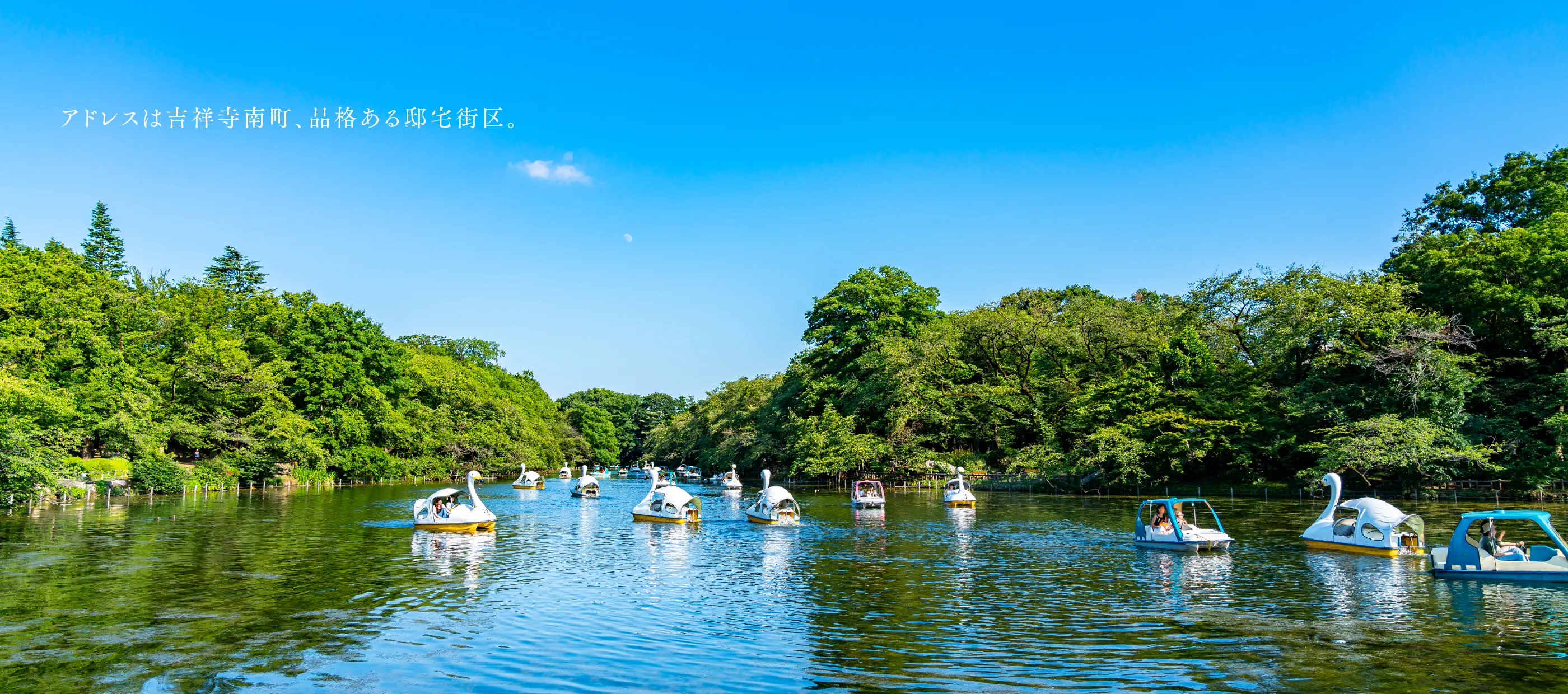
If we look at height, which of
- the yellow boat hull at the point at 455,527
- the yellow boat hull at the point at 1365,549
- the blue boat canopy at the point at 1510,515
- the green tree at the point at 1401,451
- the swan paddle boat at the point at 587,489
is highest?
the green tree at the point at 1401,451

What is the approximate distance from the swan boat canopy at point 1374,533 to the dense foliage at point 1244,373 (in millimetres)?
18969

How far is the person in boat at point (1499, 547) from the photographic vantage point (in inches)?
681

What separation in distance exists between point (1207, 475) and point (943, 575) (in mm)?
39987

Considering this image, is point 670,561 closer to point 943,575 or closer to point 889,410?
point 943,575

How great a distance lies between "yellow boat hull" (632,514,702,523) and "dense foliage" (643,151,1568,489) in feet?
88.2

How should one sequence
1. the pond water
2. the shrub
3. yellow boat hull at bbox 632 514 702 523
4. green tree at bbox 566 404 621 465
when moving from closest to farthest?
the pond water, yellow boat hull at bbox 632 514 702 523, the shrub, green tree at bbox 566 404 621 465

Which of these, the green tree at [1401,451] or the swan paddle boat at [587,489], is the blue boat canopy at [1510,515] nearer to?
the green tree at [1401,451]

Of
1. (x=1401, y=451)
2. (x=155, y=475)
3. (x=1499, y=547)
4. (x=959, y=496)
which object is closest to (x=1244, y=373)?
(x=1401, y=451)

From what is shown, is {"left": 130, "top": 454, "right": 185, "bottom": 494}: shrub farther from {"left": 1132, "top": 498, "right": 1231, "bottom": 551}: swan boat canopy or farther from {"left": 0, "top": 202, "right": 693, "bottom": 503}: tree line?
{"left": 1132, "top": 498, "right": 1231, "bottom": 551}: swan boat canopy

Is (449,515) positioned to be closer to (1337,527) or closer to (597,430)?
(1337,527)

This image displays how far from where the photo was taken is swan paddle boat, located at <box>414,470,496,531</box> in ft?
96.4

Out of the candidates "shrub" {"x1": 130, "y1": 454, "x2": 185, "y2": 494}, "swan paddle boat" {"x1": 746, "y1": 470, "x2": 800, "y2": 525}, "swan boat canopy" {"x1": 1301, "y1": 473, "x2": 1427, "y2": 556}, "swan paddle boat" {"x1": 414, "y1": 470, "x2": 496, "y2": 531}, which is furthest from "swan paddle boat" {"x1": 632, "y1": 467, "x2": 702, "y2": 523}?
"shrub" {"x1": 130, "y1": 454, "x2": 185, "y2": 494}

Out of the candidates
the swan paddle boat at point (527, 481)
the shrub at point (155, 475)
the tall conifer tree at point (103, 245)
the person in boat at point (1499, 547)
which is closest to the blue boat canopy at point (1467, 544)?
the person in boat at point (1499, 547)

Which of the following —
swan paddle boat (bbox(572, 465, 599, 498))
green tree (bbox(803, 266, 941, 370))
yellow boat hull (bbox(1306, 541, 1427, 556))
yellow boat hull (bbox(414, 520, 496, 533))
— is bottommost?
swan paddle boat (bbox(572, 465, 599, 498))
